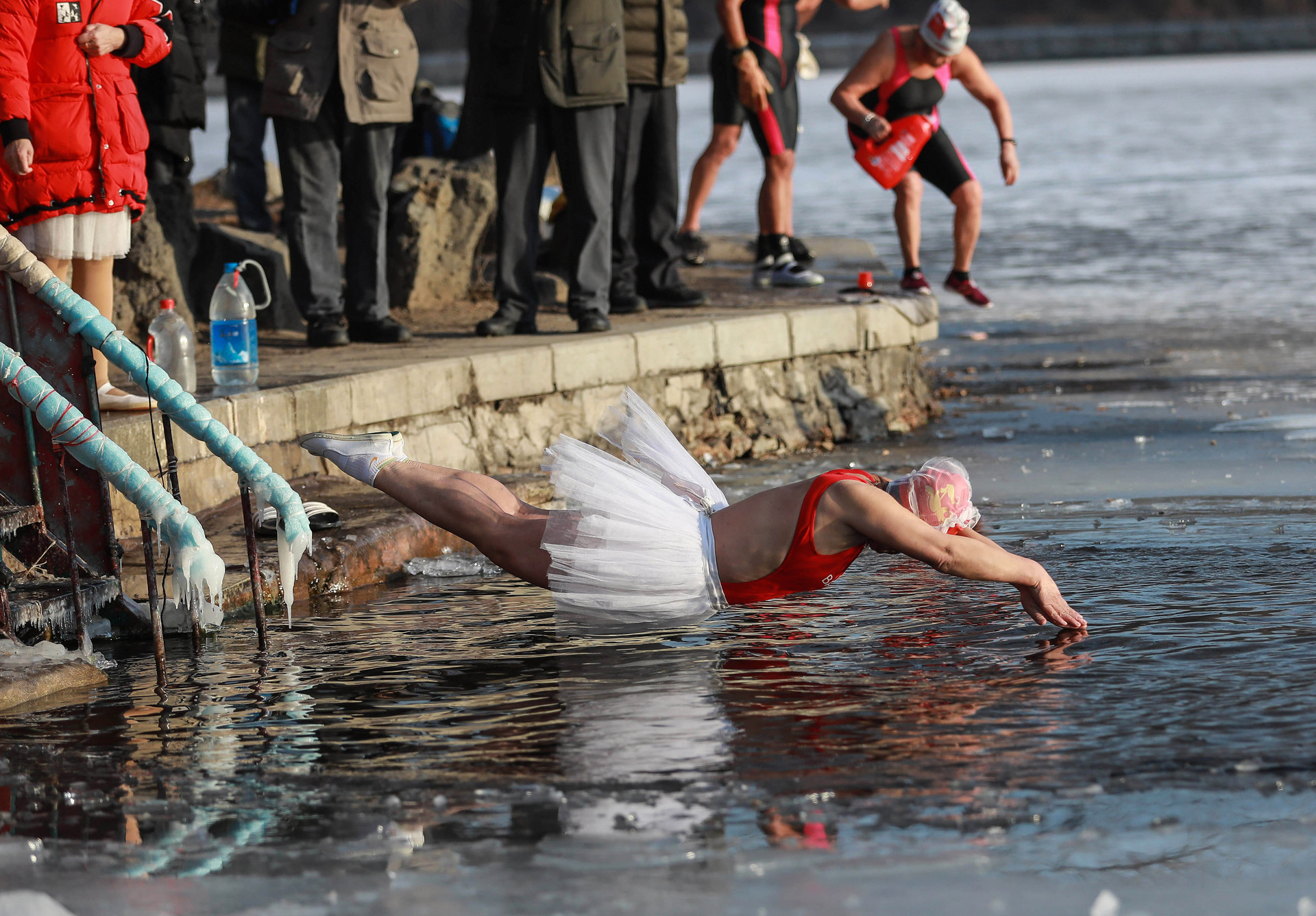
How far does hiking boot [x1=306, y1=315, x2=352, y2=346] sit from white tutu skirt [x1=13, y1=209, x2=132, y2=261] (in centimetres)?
161

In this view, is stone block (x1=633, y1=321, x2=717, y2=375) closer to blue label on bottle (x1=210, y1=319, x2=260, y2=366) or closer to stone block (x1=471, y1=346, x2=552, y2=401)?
stone block (x1=471, y1=346, x2=552, y2=401)

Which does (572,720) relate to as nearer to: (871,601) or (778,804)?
(778,804)

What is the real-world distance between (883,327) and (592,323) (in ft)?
5.68

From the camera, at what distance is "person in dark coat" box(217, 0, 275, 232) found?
937 centimetres

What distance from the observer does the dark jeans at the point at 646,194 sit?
335 inches

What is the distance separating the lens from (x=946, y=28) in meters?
9.37

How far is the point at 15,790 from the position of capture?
3895 millimetres

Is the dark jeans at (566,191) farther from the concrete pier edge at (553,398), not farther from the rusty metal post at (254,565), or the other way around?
the rusty metal post at (254,565)

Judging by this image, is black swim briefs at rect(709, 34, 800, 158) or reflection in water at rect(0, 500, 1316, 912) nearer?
reflection in water at rect(0, 500, 1316, 912)

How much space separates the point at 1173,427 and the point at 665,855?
545cm

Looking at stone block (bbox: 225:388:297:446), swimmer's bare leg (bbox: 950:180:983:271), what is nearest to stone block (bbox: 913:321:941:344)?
swimmer's bare leg (bbox: 950:180:983:271)

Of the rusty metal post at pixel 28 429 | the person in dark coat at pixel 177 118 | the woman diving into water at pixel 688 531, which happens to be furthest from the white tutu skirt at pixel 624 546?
the person in dark coat at pixel 177 118

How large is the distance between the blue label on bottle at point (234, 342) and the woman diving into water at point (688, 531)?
1569 millimetres

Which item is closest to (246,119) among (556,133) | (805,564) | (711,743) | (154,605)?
(556,133)
